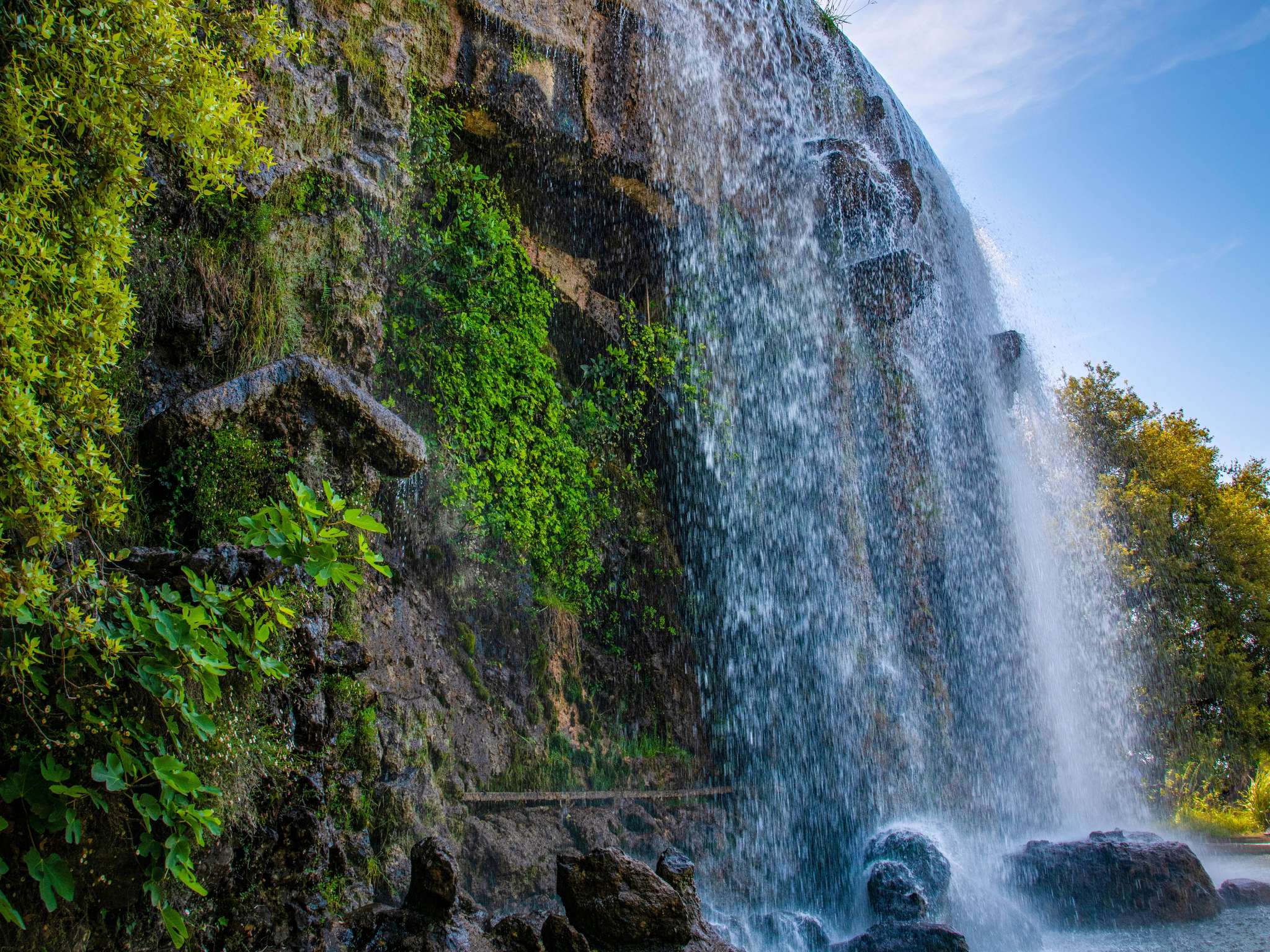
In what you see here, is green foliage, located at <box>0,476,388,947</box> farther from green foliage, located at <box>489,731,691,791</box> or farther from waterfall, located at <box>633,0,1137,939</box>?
waterfall, located at <box>633,0,1137,939</box>

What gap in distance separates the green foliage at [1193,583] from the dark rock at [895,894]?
11293 mm

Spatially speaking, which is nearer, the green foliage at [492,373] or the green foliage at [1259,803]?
the green foliage at [492,373]

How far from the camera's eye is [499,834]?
6312mm

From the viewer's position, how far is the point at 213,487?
435 centimetres

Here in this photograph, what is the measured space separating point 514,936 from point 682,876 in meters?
1.00

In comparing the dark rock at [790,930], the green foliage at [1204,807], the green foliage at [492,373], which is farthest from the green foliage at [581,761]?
the green foliage at [1204,807]

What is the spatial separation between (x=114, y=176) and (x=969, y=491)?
12104 millimetres

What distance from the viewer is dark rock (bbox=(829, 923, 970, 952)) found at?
5938 mm

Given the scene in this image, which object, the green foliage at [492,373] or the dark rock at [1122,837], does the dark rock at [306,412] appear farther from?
the dark rock at [1122,837]

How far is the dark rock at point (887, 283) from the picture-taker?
37.1 ft

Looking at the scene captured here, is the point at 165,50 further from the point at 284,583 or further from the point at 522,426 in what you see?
the point at 522,426

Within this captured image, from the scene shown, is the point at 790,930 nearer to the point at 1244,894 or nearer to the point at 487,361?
the point at 487,361

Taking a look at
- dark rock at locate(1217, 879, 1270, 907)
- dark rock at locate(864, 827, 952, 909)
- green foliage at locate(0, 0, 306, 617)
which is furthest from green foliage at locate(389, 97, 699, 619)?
dark rock at locate(1217, 879, 1270, 907)

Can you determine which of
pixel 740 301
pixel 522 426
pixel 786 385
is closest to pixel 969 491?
pixel 786 385
